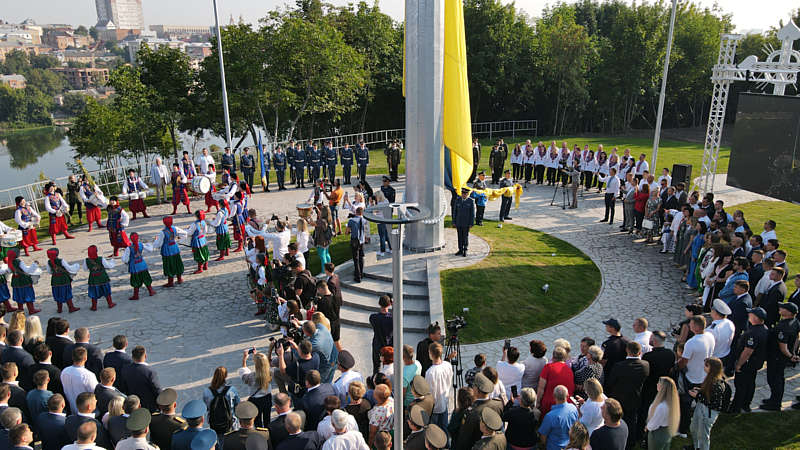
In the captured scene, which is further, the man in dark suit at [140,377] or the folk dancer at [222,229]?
the folk dancer at [222,229]

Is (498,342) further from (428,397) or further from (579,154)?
(579,154)

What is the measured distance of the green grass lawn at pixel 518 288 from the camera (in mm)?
11133

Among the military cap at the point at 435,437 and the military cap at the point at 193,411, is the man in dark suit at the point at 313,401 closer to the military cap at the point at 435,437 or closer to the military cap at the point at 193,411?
the military cap at the point at 193,411

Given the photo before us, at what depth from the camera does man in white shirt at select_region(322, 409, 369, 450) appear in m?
5.52

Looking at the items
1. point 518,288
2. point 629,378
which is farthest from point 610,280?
point 629,378

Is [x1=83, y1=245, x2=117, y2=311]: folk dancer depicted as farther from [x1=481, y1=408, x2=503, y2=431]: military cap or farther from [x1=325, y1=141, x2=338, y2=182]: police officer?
[x1=325, y1=141, x2=338, y2=182]: police officer

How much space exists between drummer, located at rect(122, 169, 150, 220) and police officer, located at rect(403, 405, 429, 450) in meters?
14.5

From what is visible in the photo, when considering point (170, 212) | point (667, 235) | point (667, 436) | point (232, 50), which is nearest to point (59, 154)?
point (232, 50)

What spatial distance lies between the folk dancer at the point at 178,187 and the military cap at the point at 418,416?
14.6 metres

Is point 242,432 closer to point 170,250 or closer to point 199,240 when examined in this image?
point 170,250

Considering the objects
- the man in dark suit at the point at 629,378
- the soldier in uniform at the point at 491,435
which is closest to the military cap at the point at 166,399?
the soldier in uniform at the point at 491,435

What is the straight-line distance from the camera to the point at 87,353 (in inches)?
298

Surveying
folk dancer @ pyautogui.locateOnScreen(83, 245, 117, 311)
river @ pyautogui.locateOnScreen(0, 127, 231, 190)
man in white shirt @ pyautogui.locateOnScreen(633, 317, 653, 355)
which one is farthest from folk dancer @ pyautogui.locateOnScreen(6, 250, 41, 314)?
river @ pyautogui.locateOnScreen(0, 127, 231, 190)

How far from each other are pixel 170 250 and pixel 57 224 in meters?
6.08
